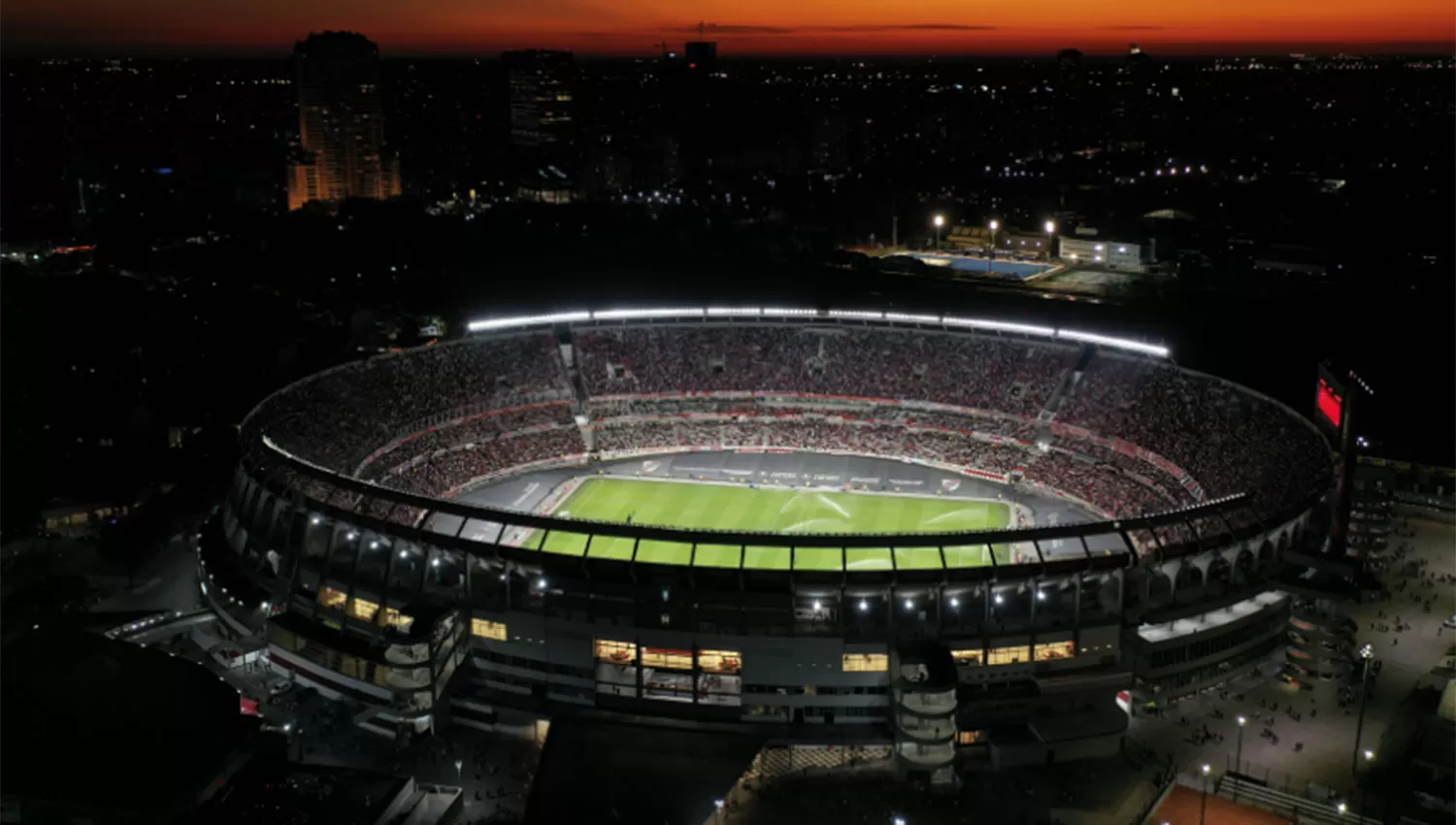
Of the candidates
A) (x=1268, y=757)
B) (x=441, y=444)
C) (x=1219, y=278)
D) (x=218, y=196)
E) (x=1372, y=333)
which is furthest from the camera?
(x=218, y=196)

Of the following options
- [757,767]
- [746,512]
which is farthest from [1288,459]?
[757,767]

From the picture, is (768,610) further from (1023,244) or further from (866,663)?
(1023,244)

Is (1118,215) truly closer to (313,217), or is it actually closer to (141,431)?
(313,217)

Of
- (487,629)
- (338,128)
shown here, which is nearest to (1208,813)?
(487,629)

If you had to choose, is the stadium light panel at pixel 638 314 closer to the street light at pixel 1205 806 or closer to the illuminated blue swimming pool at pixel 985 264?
the street light at pixel 1205 806

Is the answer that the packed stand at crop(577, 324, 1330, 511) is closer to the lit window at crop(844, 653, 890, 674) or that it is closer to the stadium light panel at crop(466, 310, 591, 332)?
the stadium light panel at crop(466, 310, 591, 332)
